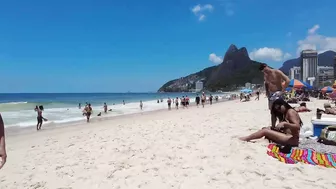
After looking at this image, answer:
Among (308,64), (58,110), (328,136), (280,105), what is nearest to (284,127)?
(280,105)

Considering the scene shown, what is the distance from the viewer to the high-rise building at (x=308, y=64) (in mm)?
144738

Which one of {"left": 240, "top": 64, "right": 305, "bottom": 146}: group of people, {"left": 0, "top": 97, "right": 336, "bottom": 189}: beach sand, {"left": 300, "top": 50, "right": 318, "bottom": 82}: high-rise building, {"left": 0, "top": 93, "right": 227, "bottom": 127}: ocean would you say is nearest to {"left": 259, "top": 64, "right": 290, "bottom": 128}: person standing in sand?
{"left": 240, "top": 64, "right": 305, "bottom": 146}: group of people

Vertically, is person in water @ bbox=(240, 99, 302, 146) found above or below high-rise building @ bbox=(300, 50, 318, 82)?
below

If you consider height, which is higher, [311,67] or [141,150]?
[311,67]

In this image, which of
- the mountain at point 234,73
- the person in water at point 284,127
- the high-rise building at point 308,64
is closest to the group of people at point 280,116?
the person in water at point 284,127

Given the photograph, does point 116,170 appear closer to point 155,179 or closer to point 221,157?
point 155,179

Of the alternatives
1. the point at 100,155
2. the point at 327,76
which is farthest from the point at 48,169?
the point at 327,76

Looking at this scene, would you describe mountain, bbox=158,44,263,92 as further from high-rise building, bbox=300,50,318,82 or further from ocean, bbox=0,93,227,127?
ocean, bbox=0,93,227,127

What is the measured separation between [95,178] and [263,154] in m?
2.84

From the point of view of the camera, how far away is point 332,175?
3.76m

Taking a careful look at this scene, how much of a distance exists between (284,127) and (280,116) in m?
0.32

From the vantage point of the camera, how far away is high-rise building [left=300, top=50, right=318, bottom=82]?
14474 centimetres

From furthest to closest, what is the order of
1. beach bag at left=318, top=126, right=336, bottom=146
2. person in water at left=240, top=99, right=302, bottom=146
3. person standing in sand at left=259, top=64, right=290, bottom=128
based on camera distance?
1. person standing in sand at left=259, top=64, right=290, bottom=128
2. beach bag at left=318, top=126, right=336, bottom=146
3. person in water at left=240, top=99, right=302, bottom=146

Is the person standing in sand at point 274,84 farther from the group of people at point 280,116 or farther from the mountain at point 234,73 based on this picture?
the mountain at point 234,73
